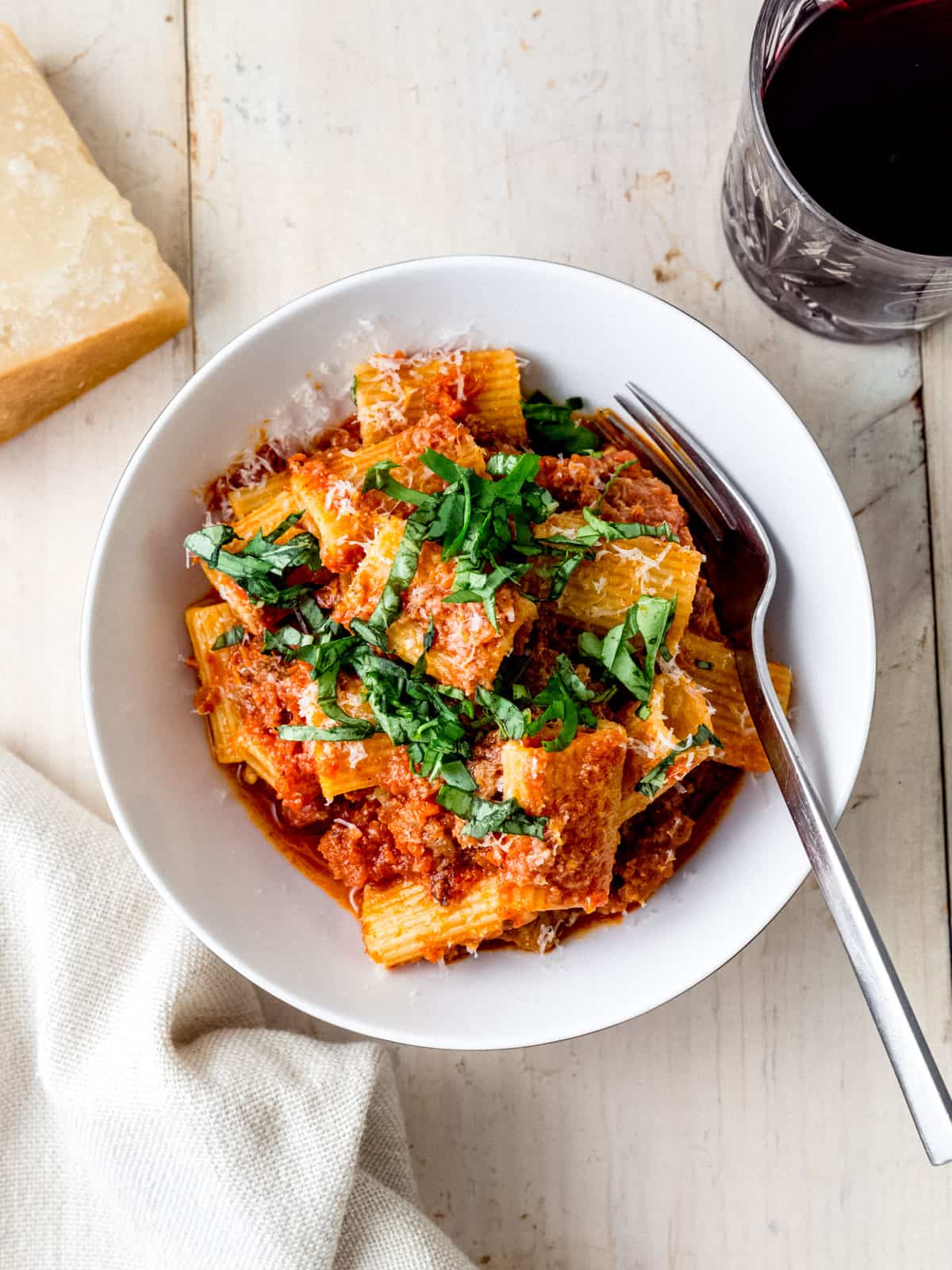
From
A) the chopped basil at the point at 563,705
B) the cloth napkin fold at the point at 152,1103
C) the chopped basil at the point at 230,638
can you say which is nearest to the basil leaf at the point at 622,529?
the chopped basil at the point at 563,705

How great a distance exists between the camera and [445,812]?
209 cm

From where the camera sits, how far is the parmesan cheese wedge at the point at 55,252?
2.53m

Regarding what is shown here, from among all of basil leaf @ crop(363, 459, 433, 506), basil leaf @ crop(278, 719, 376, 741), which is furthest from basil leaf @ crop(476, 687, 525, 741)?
basil leaf @ crop(363, 459, 433, 506)

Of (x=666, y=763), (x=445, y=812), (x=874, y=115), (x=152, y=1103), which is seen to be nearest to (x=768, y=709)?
(x=666, y=763)

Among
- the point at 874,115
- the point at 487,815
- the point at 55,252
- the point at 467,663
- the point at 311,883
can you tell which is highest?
the point at 874,115

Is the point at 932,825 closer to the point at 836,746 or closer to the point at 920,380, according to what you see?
the point at 836,746

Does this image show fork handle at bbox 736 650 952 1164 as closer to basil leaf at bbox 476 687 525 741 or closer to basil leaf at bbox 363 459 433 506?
basil leaf at bbox 476 687 525 741

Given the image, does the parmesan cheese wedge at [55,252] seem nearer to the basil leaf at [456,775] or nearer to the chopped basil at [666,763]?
the basil leaf at [456,775]

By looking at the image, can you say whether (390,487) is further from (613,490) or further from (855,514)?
(855,514)

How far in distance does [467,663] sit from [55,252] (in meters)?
1.48

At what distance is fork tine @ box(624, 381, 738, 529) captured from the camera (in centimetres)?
228

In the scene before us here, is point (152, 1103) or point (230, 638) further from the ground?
point (230, 638)

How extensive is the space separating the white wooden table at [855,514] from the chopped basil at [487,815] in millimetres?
961

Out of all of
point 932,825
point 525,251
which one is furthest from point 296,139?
point 932,825
